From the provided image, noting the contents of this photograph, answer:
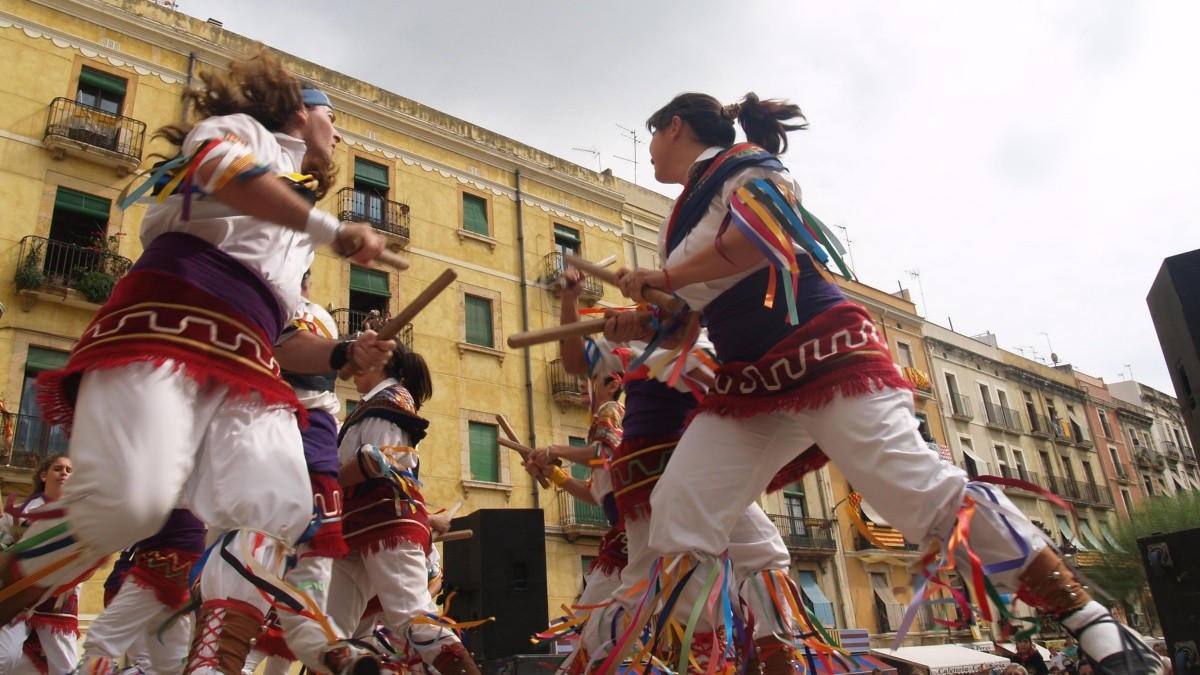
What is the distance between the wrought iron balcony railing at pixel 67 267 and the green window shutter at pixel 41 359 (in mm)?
958

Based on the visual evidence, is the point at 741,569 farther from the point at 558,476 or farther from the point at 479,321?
the point at 479,321

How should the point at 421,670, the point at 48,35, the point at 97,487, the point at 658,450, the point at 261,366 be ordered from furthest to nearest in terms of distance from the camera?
the point at 48,35
the point at 658,450
the point at 421,670
the point at 261,366
the point at 97,487

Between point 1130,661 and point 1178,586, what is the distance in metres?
1.03

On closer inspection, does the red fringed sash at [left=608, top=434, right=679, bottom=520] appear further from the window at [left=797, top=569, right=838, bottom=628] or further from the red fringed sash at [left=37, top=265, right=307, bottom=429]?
the window at [left=797, top=569, right=838, bottom=628]

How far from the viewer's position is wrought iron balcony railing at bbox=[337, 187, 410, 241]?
18.0m

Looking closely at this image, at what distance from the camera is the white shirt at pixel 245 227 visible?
247cm

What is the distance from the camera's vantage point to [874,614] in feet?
81.2

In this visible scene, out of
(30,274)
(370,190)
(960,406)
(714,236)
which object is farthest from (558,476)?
(960,406)

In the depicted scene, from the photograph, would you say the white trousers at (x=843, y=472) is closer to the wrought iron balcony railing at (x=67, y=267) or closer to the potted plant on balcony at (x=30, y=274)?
the wrought iron balcony railing at (x=67, y=267)

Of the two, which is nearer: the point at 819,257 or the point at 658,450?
the point at 819,257

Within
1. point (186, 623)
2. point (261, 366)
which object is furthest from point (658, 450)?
point (186, 623)

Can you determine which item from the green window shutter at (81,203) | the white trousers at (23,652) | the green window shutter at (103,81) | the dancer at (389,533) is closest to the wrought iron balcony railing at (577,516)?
the green window shutter at (81,203)

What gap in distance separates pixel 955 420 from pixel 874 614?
9807 mm

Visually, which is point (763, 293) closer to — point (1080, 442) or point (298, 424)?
point (298, 424)
